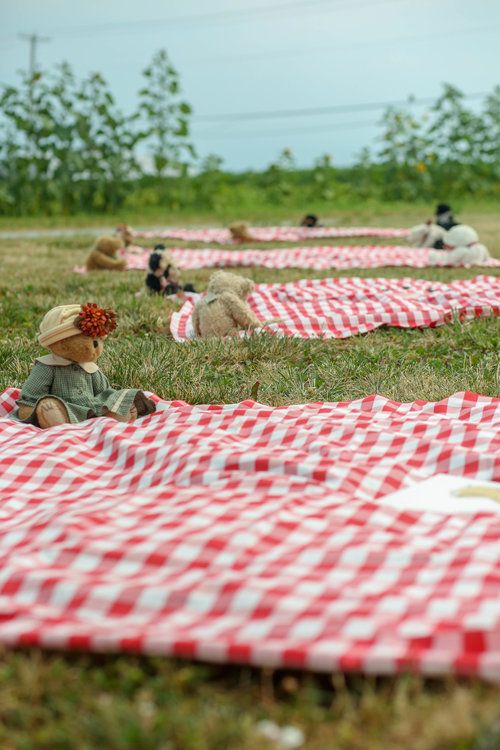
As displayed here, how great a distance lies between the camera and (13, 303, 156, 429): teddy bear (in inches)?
141

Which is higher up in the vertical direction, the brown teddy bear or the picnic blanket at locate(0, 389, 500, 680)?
the brown teddy bear

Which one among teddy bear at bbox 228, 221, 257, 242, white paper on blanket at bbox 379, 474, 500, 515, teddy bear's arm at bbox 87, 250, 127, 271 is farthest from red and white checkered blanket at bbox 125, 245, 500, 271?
white paper on blanket at bbox 379, 474, 500, 515

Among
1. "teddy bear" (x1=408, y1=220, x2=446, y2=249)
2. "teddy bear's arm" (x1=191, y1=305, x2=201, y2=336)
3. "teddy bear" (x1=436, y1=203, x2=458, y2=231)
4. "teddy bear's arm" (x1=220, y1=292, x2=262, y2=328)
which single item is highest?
"teddy bear" (x1=436, y1=203, x2=458, y2=231)

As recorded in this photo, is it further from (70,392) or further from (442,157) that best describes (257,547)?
(442,157)

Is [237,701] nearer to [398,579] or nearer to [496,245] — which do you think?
[398,579]

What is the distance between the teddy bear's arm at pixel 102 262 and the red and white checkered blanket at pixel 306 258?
0.18 meters

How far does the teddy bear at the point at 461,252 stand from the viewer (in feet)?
27.3

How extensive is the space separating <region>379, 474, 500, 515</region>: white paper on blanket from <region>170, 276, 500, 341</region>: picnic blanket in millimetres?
2381

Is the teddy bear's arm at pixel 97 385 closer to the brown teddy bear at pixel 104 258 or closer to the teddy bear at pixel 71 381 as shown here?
the teddy bear at pixel 71 381

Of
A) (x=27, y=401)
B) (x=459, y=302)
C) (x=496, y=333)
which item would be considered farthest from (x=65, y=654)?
(x=459, y=302)

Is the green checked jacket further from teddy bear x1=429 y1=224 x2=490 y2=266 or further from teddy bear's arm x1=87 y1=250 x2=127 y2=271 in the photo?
teddy bear x1=429 y1=224 x2=490 y2=266

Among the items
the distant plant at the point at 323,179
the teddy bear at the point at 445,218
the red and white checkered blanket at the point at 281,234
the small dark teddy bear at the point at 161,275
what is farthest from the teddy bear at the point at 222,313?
the distant plant at the point at 323,179

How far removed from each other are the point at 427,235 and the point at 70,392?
6846 mm

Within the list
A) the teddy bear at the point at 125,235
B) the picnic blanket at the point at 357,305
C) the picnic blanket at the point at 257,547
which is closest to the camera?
the picnic blanket at the point at 257,547
